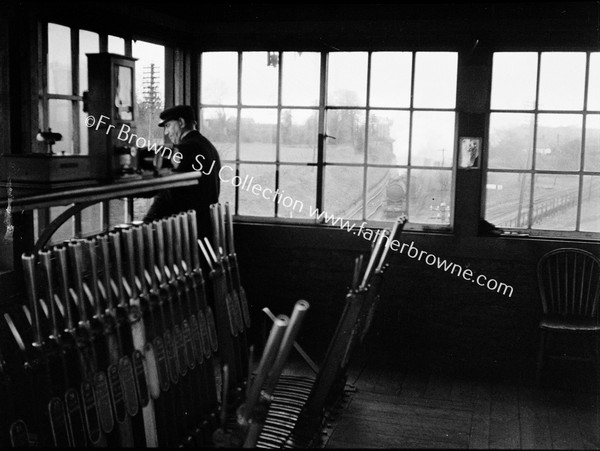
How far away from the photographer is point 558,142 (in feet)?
19.4

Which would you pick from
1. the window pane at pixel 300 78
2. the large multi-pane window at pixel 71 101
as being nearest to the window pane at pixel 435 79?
the window pane at pixel 300 78

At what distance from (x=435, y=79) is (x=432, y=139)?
457mm

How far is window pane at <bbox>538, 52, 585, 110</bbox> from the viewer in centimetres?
582

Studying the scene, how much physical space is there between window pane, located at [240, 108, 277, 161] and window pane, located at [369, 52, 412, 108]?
83 cm

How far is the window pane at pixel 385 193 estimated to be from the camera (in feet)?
20.3

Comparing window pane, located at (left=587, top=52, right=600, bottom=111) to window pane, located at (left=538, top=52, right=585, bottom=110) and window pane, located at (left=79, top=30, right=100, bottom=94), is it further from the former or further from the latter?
window pane, located at (left=79, top=30, right=100, bottom=94)

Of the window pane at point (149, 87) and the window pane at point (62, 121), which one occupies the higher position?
the window pane at point (149, 87)

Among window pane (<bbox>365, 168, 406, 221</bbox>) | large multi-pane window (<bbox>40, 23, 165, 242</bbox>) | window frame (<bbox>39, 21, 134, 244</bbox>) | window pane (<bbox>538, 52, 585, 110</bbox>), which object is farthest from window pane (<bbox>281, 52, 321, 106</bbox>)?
window pane (<bbox>538, 52, 585, 110</bbox>)

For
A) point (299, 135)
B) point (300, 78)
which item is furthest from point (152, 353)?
point (300, 78)

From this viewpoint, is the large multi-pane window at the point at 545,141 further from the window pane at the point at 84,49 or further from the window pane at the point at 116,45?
the window pane at the point at 84,49

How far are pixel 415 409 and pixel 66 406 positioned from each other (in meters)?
2.67

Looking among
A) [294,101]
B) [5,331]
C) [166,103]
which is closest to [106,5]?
[166,103]

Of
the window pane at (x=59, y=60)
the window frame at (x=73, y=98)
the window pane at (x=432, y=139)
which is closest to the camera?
the window frame at (x=73, y=98)

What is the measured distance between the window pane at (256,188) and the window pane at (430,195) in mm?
1119
